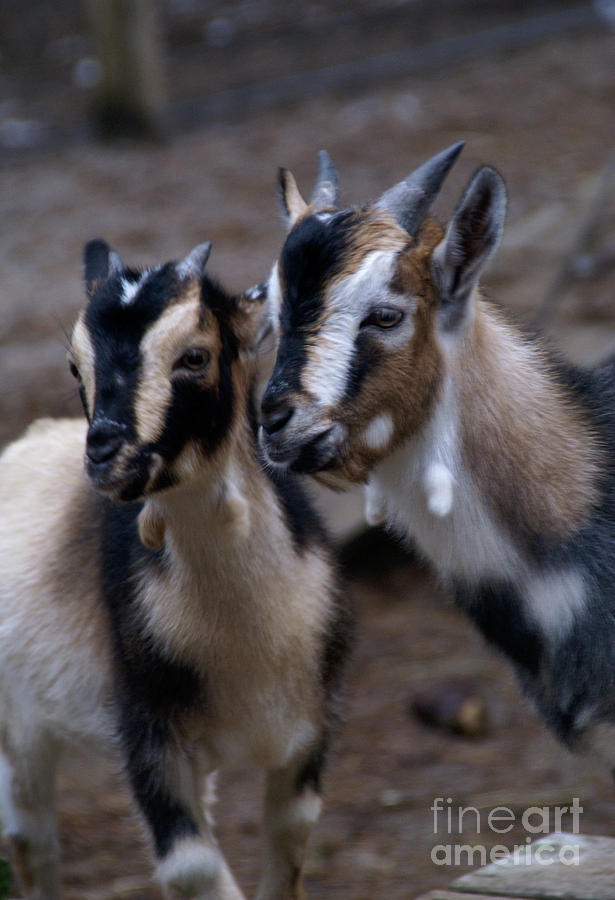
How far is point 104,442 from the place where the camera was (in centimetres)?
295

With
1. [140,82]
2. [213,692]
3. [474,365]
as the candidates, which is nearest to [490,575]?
[474,365]

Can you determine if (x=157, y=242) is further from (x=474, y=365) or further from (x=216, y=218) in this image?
(x=474, y=365)

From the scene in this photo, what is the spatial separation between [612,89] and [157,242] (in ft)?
16.2

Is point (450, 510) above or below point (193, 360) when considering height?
below

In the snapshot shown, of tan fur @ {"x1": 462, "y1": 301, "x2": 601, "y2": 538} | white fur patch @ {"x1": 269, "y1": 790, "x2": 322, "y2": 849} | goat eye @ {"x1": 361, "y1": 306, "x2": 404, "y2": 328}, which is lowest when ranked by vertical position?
white fur patch @ {"x1": 269, "y1": 790, "x2": 322, "y2": 849}

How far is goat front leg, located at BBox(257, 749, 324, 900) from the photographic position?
11.9ft

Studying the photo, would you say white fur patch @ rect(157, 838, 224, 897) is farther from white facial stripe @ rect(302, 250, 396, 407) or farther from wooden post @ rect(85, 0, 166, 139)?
wooden post @ rect(85, 0, 166, 139)

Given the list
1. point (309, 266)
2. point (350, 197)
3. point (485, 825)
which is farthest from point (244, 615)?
point (350, 197)

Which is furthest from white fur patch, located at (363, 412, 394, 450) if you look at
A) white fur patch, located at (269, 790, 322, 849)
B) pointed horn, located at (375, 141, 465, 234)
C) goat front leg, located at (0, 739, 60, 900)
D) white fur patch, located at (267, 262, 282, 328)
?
goat front leg, located at (0, 739, 60, 900)

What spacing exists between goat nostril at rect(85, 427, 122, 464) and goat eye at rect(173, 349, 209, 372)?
0.28 m

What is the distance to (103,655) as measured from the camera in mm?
3812

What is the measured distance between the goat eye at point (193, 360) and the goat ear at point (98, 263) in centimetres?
32

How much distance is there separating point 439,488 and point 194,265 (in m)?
0.92

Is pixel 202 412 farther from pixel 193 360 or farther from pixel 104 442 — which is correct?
pixel 104 442
